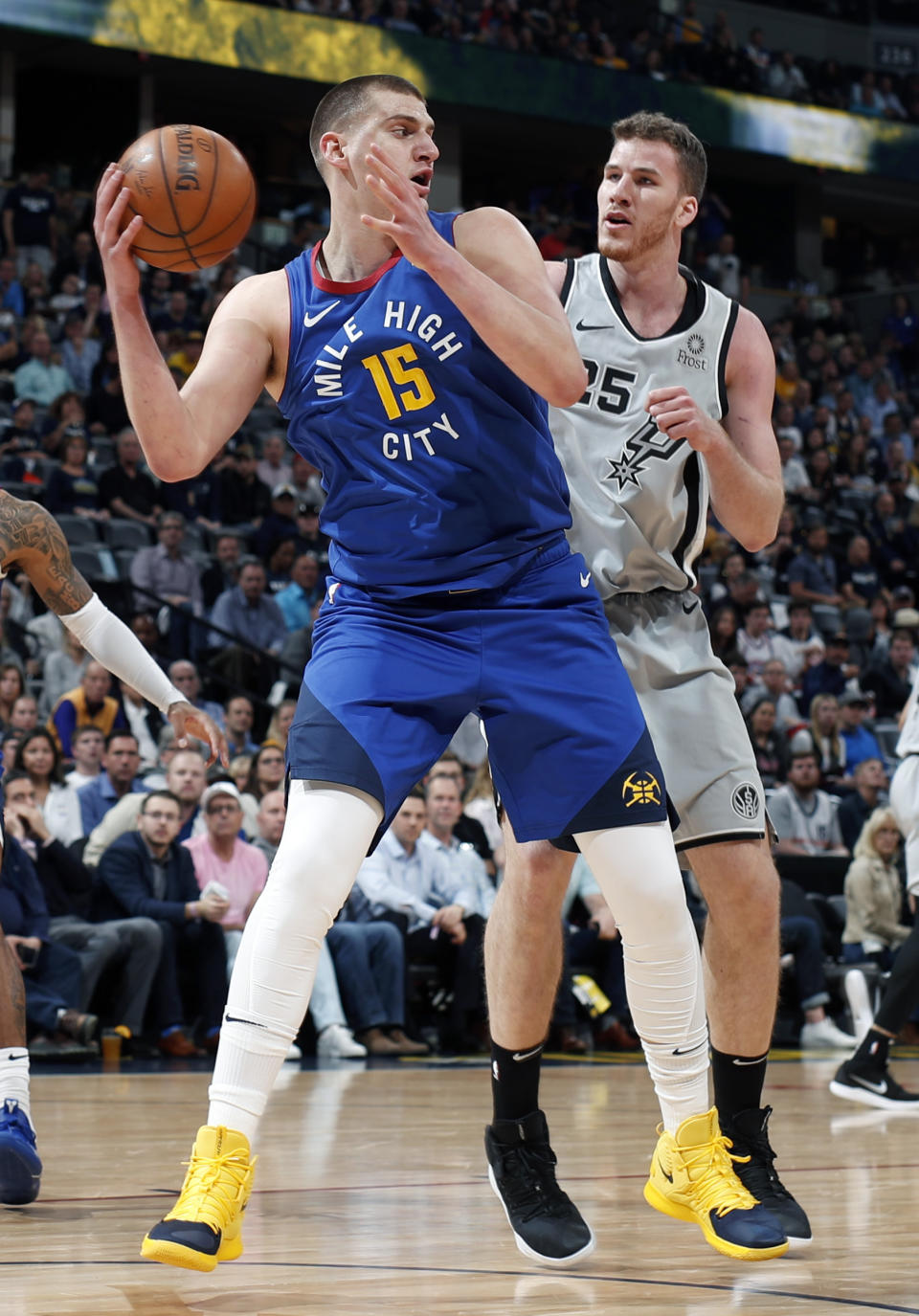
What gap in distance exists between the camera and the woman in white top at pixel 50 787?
920 centimetres

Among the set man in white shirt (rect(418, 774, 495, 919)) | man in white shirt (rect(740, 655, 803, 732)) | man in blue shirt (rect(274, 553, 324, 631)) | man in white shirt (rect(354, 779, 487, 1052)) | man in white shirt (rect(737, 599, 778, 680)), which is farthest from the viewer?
man in white shirt (rect(737, 599, 778, 680))

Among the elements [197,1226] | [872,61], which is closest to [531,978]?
[197,1226]

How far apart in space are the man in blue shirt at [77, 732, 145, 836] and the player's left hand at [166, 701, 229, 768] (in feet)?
18.2

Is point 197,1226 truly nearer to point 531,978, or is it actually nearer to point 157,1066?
point 531,978

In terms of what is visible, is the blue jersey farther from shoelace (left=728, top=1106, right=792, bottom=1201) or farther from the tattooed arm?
shoelace (left=728, top=1106, right=792, bottom=1201)

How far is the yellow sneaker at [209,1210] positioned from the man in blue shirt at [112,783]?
6.74 metres

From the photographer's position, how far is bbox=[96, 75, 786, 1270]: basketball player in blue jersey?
9.95 feet

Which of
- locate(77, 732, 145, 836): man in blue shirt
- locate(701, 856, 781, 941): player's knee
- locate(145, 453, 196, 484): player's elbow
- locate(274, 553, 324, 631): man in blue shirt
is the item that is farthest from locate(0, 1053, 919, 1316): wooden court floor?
locate(274, 553, 324, 631): man in blue shirt

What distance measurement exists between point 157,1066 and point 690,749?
4.97m

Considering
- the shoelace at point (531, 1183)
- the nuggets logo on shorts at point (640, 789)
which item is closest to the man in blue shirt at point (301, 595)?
the shoelace at point (531, 1183)

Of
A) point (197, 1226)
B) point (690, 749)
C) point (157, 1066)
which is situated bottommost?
point (157, 1066)

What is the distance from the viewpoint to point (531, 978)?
12.1 feet

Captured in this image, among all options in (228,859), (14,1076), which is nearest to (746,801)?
(14,1076)

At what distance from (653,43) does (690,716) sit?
21122 mm
